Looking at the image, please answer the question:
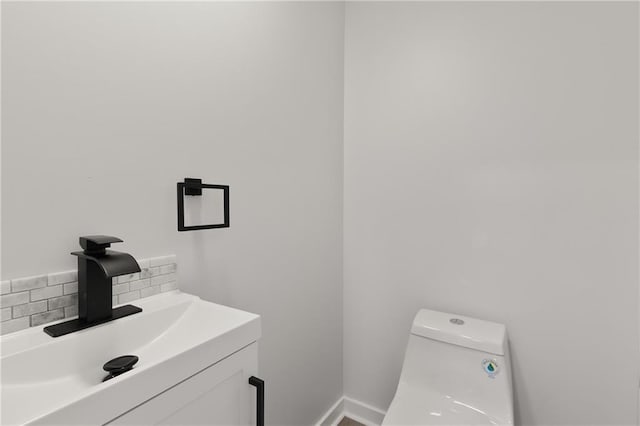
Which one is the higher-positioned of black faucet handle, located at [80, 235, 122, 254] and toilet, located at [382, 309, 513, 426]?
black faucet handle, located at [80, 235, 122, 254]

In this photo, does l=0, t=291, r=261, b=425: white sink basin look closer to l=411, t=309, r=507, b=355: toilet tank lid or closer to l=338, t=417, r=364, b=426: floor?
l=411, t=309, r=507, b=355: toilet tank lid

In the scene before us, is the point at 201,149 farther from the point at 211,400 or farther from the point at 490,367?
the point at 490,367

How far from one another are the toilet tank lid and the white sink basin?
919mm

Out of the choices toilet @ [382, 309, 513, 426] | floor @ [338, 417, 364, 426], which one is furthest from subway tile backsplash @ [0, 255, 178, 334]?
floor @ [338, 417, 364, 426]

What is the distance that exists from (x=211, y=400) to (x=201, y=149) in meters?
0.73

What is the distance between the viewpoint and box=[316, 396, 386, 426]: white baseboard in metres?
1.76

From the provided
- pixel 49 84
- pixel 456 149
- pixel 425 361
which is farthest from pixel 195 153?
pixel 425 361

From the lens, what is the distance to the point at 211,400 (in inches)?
27.5

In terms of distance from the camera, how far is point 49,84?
73 cm

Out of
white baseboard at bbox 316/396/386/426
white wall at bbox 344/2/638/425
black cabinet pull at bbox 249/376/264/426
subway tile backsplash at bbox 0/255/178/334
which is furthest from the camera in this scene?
white baseboard at bbox 316/396/386/426

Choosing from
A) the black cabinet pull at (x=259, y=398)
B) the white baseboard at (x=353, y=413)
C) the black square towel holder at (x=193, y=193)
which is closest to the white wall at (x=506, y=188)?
the white baseboard at (x=353, y=413)

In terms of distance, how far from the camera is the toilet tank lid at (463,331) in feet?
4.27

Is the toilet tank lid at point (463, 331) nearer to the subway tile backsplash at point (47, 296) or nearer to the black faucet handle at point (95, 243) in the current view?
the subway tile backsplash at point (47, 296)

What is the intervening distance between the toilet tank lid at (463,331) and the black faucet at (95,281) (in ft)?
3.96
